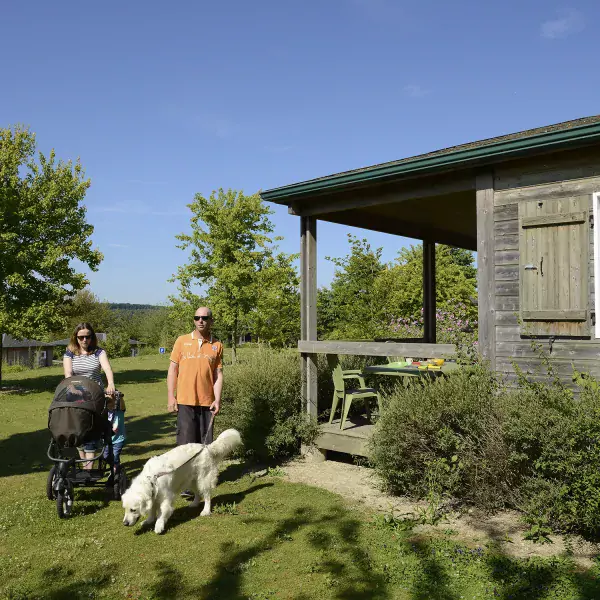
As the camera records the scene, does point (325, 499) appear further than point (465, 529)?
Yes

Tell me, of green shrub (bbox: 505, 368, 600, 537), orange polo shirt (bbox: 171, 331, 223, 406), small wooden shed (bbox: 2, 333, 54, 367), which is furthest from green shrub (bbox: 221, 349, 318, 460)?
small wooden shed (bbox: 2, 333, 54, 367)

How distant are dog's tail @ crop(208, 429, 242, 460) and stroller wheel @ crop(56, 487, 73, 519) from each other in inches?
55.7

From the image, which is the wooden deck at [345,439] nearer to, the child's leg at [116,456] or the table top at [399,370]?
the table top at [399,370]

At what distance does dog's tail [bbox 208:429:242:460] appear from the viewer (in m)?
5.71

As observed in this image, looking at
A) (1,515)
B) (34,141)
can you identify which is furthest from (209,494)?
(34,141)

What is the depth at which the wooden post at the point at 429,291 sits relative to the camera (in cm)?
1164

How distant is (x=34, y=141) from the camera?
17.9 metres

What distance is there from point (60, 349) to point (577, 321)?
51.7m

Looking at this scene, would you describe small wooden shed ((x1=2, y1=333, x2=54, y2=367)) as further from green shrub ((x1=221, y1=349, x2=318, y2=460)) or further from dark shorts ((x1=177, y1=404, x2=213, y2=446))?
dark shorts ((x1=177, y1=404, x2=213, y2=446))

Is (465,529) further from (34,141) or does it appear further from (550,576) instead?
(34,141)

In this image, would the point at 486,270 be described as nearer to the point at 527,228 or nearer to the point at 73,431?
the point at 527,228

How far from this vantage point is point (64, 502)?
5504mm

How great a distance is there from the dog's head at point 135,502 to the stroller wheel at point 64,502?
91 centimetres

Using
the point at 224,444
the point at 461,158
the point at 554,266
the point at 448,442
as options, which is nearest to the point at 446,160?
the point at 461,158
